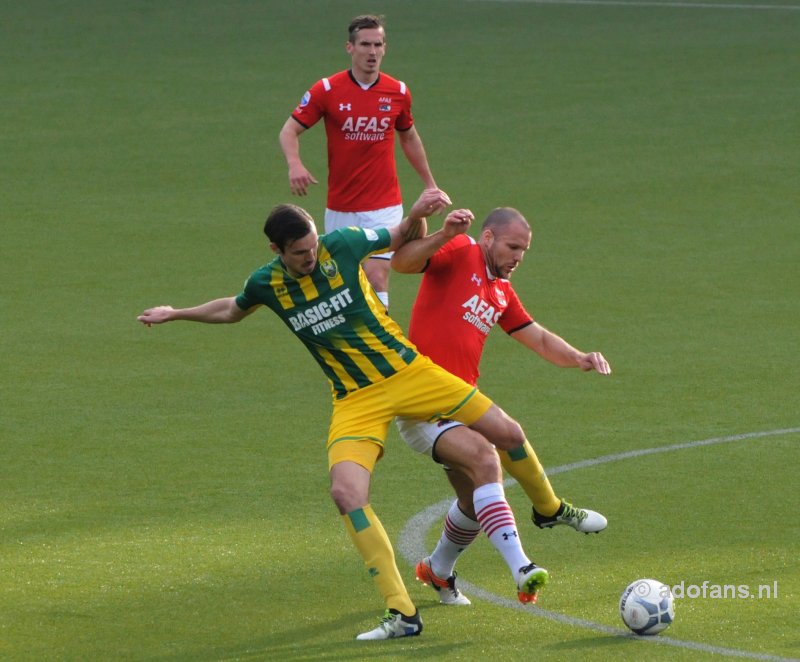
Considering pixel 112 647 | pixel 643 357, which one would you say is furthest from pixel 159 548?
pixel 643 357

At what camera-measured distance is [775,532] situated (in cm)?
838

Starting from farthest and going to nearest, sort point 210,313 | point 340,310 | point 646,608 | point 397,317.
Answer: point 397,317
point 210,313
point 340,310
point 646,608

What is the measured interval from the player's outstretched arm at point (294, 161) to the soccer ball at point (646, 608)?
4.92 meters

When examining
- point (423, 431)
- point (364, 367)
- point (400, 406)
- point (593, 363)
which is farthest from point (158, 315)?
point (593, 363)

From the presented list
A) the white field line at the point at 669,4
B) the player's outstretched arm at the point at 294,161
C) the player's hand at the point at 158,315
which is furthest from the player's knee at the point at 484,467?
the white field line at the point at 669,4

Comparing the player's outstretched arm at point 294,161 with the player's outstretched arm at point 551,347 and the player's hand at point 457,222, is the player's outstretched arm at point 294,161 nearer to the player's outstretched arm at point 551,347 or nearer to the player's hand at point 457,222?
the player's outstretched arm at point 551,347

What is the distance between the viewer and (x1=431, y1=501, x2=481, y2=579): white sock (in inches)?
293

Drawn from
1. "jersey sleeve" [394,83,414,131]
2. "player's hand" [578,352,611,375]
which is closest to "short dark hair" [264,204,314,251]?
"player's hand" [578,352,611,375]

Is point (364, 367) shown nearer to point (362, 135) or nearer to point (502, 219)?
point (502, 219)

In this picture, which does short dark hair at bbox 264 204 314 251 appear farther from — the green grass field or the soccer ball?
the soccer ball

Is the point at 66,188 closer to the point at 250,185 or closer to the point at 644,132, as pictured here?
the point at 250,185

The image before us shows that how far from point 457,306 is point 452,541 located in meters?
1.10

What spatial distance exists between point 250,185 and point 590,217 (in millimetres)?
4252

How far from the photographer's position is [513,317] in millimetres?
7836
